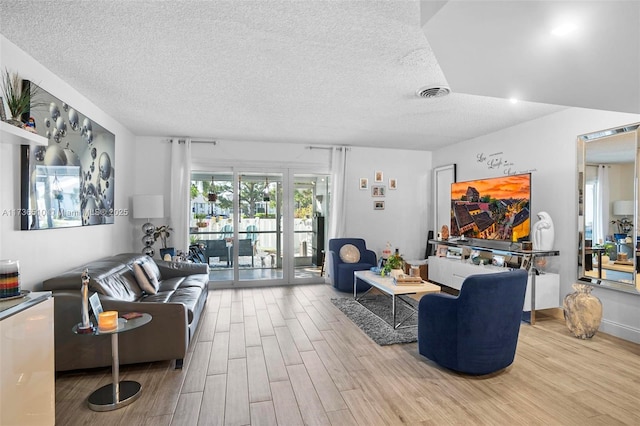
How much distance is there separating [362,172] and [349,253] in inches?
65.8

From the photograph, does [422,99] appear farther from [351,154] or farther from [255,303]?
[255,303]

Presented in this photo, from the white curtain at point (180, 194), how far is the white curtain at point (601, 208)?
5619mm

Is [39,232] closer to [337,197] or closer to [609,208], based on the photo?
[337,197]

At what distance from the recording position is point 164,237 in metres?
5.77

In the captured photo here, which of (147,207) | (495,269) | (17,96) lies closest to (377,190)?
(495,269)

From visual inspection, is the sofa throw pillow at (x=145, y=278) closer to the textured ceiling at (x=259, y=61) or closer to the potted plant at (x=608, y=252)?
the textured ceiling at (x=259, y=61)

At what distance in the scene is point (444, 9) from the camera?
5.25 feet

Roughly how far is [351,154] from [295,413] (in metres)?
5.12

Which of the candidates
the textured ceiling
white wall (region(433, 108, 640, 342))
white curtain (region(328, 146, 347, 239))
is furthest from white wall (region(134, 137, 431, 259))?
white wall (region(433, 108, 640, 342))

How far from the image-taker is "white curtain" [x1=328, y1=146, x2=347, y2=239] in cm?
656

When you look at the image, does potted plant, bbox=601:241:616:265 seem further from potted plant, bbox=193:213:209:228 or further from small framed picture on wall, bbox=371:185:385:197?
potted plant, bbox=193:213:209:228

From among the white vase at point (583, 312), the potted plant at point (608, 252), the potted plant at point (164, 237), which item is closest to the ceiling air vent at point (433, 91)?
the potted plant at point (608, 252)

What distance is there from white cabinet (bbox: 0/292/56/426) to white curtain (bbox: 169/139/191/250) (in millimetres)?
3811

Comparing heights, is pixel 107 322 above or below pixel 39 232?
below
